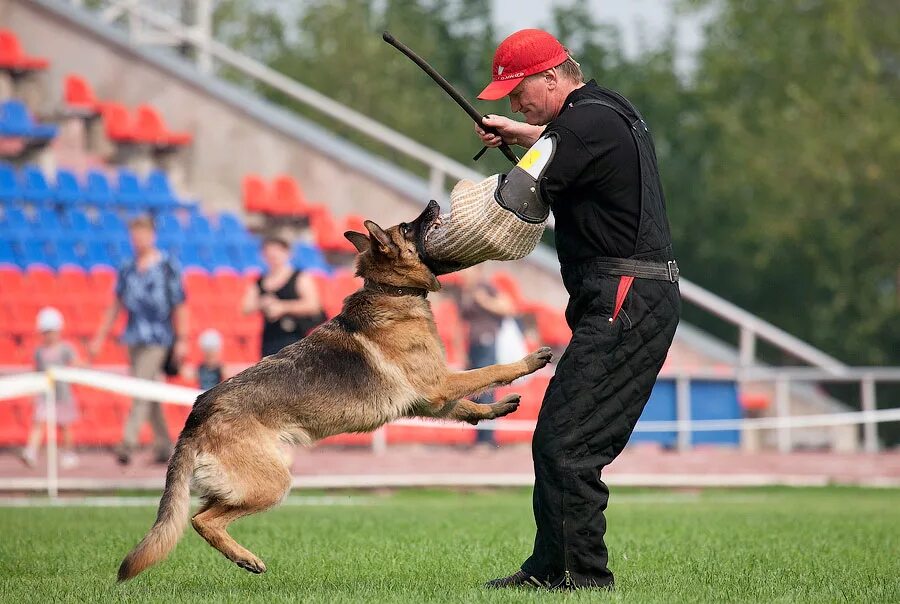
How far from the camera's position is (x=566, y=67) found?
551 cm

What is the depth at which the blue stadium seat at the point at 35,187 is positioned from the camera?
17328 mm

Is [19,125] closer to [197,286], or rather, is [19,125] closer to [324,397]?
[197,286]

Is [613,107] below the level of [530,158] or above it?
above

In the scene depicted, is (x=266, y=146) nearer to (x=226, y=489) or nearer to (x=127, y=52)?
(x=127, y=52)

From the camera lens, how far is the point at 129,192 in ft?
60.0

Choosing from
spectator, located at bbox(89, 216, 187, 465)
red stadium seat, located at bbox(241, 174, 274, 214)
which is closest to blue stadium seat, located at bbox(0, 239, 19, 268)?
red stadium seat, located at bbox(241, 174, 274, 214)

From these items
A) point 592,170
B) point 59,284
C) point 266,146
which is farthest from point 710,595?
point 266,146

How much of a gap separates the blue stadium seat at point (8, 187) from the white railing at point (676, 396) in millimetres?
4490

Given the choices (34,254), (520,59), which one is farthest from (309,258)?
(520,59)

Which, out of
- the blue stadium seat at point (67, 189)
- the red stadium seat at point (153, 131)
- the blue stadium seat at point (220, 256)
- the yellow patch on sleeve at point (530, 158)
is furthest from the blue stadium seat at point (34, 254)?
the yellow patch on sleeve at point (530, 158)

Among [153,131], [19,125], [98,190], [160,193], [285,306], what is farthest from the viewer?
[153,131]

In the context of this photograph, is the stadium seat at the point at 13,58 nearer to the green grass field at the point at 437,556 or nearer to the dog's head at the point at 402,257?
the green grass field at the point at 437,556

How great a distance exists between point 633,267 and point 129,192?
14.0 meters

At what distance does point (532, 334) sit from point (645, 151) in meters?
13.1
